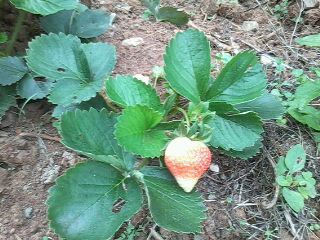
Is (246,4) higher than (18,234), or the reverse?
(246,4)

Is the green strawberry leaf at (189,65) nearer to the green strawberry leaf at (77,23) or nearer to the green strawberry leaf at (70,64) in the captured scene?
the green strawberry leaf at (70,64)

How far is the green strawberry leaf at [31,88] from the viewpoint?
132 centimetres

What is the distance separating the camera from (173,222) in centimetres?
102

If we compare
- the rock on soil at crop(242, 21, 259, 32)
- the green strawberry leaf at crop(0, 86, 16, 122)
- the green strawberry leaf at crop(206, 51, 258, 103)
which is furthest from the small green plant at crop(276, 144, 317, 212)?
the green strawberry leaf at crop(0, 86, 16, 122)

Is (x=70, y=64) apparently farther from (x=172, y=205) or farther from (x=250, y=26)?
(x=250, y=26)

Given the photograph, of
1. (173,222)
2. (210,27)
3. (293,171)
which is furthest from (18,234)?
(210,27)

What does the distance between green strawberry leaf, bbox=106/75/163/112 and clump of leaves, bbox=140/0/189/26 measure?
0.42m

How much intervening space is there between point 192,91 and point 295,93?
352 mm

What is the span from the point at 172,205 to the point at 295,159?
362 mm

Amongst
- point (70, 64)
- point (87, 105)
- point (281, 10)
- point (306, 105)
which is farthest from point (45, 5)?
point (281, 10)

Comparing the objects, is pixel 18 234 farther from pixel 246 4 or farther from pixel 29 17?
pixel 246 4

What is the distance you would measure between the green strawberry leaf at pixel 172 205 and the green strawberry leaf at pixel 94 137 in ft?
0.22

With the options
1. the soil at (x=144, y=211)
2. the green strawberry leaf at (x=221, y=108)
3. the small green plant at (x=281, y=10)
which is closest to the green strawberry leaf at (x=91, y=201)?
the soil at (x=144, y=211)

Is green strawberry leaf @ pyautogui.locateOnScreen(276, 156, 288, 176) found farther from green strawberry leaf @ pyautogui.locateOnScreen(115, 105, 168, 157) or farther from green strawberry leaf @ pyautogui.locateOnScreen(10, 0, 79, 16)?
green strawberry leaf @ pyautogui.locateOnScreen(10, 0, 79, 16)
